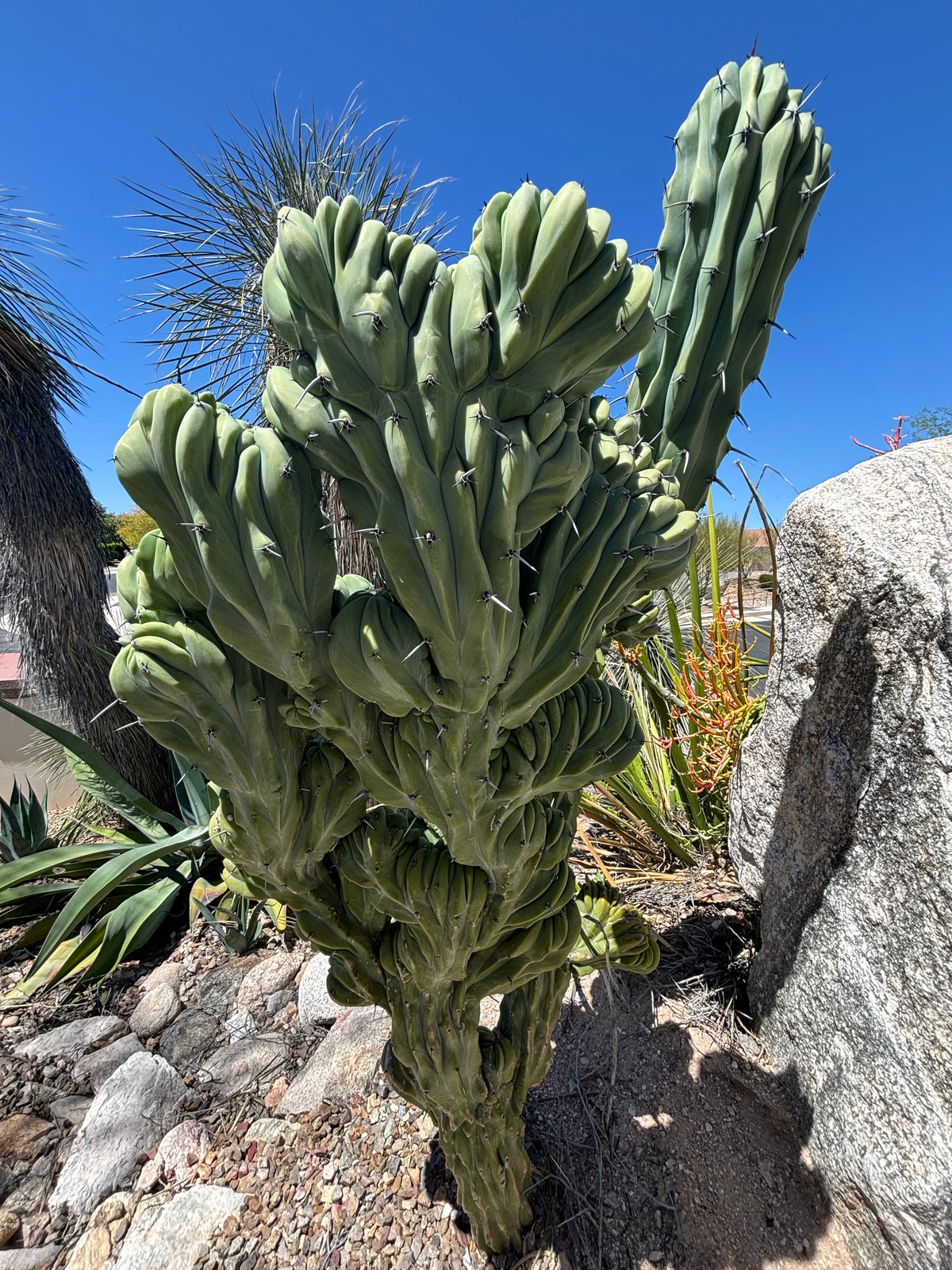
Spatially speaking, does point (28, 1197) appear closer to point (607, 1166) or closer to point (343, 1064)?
point (343, 1064)

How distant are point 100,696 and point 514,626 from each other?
4.85 meters

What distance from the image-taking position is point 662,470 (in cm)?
Answer: 142

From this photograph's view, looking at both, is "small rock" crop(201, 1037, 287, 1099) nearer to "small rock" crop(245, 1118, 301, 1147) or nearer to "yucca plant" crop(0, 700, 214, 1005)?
"small rock" crop(245, 1118, 301, 1147)

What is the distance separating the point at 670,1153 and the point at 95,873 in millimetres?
2980

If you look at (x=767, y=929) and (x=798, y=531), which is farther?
(x=767, y=929)

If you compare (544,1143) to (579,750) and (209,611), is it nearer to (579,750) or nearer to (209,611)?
(579,750)

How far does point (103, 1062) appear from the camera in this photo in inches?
106

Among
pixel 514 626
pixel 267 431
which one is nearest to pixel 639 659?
pixel 514 626

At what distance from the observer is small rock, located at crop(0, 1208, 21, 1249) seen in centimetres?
207

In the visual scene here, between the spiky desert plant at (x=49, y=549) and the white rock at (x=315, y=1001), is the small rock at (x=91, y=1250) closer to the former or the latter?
the white rock at (x=315, y=1001)

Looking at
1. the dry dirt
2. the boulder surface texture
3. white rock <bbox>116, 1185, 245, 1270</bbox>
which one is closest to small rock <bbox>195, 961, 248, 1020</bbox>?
the dry dirt

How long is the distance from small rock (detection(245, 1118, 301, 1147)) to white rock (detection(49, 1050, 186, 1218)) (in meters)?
0.34

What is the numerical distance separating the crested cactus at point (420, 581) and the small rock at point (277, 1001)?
1.63 m

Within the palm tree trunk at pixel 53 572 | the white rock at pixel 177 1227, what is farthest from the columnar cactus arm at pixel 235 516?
the palm tree trunk at pixel 53 572
